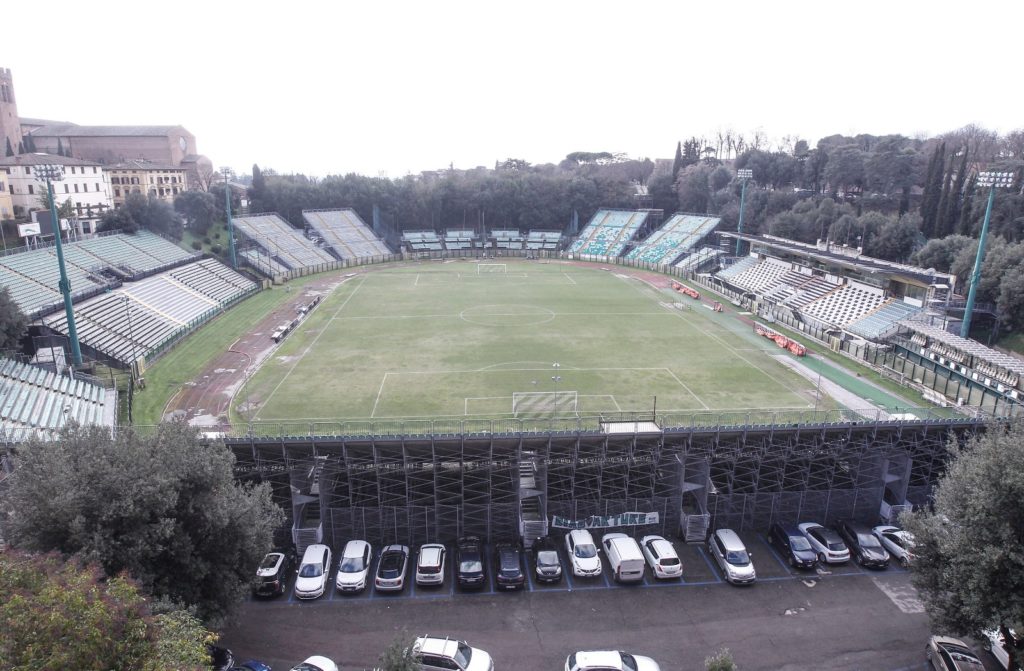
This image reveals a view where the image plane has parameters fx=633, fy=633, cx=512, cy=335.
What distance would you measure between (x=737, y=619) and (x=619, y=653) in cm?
451

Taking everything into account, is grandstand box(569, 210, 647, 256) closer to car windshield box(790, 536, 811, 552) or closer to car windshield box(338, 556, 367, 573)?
car windshield box(790, 536, 811, 552)

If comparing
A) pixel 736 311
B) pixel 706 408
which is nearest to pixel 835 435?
pixel 706 408

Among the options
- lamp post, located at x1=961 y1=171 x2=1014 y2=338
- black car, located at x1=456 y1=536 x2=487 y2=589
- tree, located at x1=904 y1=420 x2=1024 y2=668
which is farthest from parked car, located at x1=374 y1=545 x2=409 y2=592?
lamp post, located at x1=961 y1=171 x2=1014 y2=338

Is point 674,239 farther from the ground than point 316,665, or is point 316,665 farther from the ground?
point 674,239

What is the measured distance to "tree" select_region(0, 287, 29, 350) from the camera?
103 feet

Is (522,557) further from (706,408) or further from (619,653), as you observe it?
(706,408)

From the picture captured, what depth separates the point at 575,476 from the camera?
74.0ft

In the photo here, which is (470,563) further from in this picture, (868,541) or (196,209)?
(196,209)

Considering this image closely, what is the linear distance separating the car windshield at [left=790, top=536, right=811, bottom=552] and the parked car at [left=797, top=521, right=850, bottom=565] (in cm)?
38

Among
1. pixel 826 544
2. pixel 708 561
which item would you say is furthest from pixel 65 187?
pixel 826 544

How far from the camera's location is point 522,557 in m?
21.3

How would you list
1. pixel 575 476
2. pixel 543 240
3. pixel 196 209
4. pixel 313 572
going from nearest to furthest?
pixel 313 572 < pixel 575 476 < pixel 196 209 < pixel 543 240

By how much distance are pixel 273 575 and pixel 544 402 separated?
17.3 metres

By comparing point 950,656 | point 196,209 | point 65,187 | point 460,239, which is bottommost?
point 950,656
